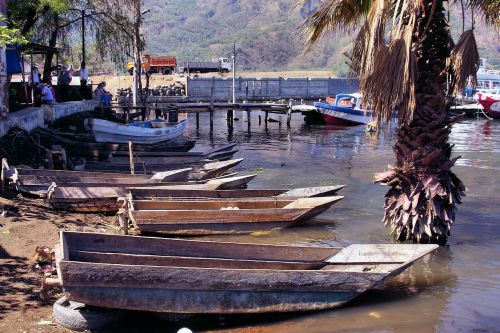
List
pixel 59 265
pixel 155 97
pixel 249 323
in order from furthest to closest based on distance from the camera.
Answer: pixel 155 97 < pixel 249 323 < pixel 59 265

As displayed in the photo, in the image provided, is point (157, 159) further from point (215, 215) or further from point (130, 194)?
point (215, 215)

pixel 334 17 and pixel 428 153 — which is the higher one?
pixel 334 17

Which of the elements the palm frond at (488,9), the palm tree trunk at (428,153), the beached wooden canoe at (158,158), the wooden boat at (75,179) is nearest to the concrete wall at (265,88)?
the beached wooden canoe at (158,158)

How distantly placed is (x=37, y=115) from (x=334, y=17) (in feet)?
39.4

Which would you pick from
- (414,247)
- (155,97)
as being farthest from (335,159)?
(155,97)

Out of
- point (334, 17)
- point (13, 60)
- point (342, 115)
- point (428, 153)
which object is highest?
point (334, 17)

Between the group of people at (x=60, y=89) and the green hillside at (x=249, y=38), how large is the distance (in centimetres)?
8547

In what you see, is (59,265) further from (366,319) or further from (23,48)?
(23,48)

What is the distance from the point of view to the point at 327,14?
1003 centimetres

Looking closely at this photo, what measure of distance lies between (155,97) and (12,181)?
45836 millimetres

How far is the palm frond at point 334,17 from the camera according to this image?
390 inches

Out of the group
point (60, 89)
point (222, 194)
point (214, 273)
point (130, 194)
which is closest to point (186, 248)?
point (214, 273)

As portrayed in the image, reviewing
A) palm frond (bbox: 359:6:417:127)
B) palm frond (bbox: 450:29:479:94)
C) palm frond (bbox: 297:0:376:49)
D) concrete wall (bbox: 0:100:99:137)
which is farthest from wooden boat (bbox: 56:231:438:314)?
concrete wall (bbox: 0:100:99:137)

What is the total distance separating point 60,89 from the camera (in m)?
27.3
